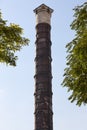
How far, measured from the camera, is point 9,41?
12.9 meters

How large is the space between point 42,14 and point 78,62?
2000cm

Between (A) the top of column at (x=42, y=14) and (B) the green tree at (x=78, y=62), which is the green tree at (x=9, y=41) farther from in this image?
(A) the top of column at (x=42, y=14)

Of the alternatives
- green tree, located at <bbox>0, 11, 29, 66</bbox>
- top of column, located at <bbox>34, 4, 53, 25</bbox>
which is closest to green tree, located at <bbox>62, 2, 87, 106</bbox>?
green tree, located at <bbox>0, 11, 29, 66</bbox>

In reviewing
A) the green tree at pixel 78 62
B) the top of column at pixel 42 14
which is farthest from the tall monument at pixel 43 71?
the green tree at pixel 78 62

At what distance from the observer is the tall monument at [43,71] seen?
2834cm

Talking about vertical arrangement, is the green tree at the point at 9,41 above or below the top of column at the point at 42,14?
below

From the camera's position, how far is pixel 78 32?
13.8m

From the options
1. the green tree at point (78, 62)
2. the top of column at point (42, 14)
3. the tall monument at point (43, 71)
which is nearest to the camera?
the green tree at point (78, 62)

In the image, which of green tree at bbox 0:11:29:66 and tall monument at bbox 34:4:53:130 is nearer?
green tree at bbox 0:11:29:66

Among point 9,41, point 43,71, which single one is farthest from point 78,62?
point 43,71

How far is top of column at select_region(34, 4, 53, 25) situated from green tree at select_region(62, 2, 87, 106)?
60.5 feet

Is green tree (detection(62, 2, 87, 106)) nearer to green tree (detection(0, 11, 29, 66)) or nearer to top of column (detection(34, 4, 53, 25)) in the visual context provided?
green tree (detection(0, 11, 29, 66))

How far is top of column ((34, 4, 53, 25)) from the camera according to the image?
32312 mm

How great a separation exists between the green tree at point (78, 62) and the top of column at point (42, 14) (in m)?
18.4
